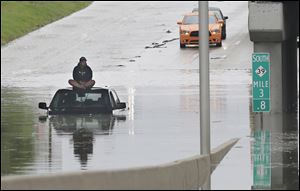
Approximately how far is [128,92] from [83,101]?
34.3 feet

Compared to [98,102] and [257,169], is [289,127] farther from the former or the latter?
[257,169]

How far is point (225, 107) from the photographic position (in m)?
37.9

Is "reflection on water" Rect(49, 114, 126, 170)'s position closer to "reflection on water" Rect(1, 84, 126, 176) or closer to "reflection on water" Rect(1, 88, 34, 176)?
"reflection on water" Rect(1, 84, 126, 176)

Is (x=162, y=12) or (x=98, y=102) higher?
(x=162, y=12)

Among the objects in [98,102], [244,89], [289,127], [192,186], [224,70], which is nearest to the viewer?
[192,186]

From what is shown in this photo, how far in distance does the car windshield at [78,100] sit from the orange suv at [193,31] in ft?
81.3

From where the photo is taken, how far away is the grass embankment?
6766 cm

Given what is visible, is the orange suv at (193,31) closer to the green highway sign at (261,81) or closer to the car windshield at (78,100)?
the car windshield at (78,100)

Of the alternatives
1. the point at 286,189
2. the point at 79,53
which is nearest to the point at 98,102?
the point at 286,189

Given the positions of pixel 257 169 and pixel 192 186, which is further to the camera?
pixel 257 169

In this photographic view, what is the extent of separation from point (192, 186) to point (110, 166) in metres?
4.40

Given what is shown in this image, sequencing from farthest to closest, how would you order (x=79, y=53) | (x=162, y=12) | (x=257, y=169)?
(x=162, y=12), (x=79, y=53), (x=257, y=169)

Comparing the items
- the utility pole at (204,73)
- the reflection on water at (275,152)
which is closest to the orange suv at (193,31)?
the reflection on water at (275,152)

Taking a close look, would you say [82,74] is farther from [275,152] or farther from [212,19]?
[212,19]
